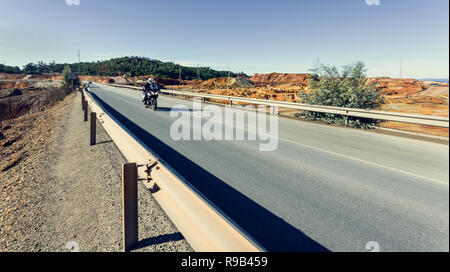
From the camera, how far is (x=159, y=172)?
2.71 meters

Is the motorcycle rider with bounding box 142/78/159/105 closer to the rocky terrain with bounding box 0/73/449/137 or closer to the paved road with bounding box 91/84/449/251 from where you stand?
the rocky terrain with bounding box 0/73/449/137

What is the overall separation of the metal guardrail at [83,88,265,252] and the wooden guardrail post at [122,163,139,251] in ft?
0.76

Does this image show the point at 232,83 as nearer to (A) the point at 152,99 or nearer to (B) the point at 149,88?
(B) the point at 149,88

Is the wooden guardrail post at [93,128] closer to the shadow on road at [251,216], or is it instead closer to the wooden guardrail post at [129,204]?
the shadow on road at [251,216]

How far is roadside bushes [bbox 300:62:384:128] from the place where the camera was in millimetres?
10984

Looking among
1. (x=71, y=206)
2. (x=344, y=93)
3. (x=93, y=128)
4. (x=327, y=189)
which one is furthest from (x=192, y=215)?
(x=344, y=93)

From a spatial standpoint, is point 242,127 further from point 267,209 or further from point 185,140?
point 267,209

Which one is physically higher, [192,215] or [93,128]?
[93,128]

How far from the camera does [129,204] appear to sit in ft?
8.90

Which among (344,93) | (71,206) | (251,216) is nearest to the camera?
(251,216)

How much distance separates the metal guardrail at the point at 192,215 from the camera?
5.43 ft

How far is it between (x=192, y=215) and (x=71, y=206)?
3010 millimetres
